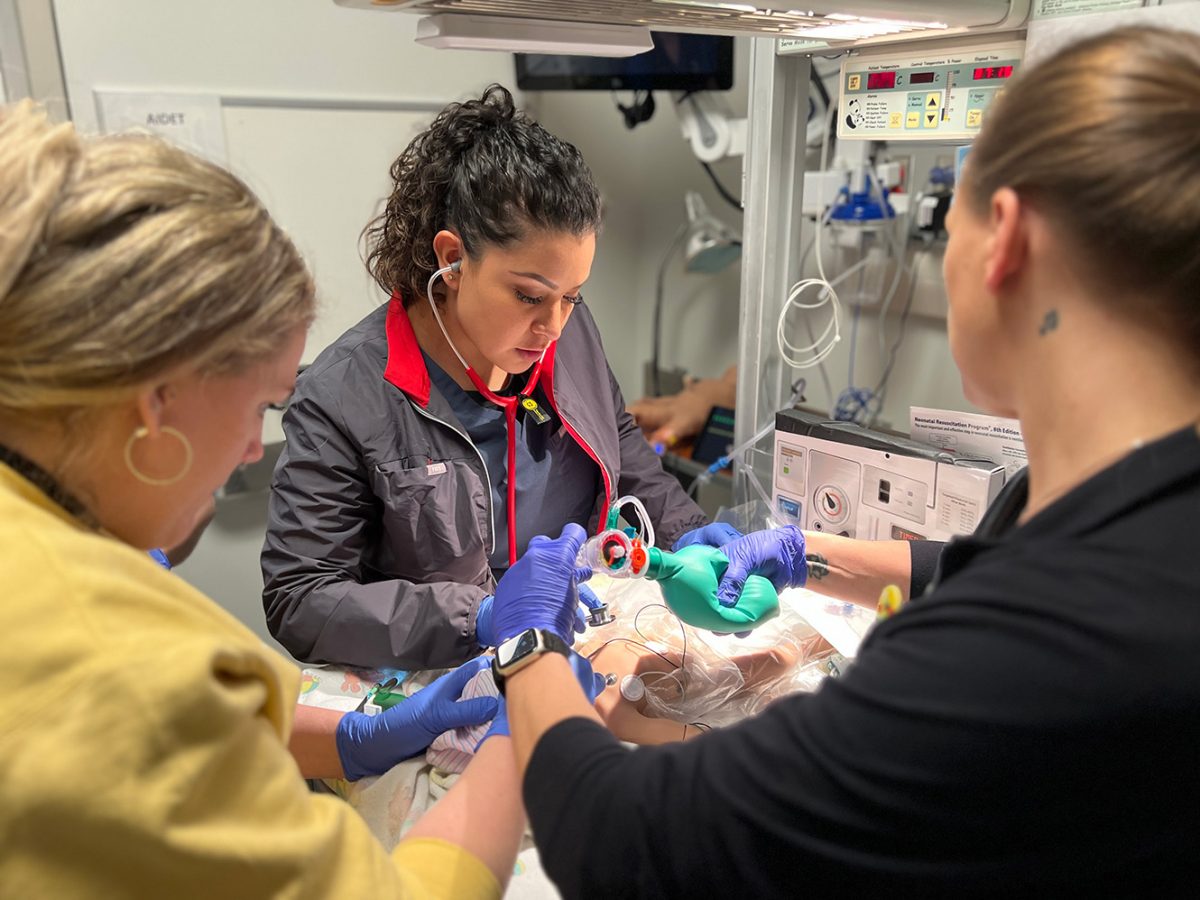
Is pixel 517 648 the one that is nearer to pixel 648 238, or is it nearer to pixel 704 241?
pixel 704 241

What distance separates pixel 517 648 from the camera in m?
1.03

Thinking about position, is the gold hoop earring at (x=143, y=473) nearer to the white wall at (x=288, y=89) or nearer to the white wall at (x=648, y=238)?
the white wall at (x=288, y=89)

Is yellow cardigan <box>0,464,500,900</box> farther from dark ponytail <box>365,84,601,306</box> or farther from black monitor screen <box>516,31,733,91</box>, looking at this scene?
black monitor screen <box>516,31,733,91</box>

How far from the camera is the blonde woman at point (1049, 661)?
2.11 ft

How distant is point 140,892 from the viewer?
64 centimetres

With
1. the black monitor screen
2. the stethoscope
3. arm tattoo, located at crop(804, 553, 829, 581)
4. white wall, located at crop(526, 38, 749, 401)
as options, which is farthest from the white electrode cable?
white wall, located at crop(526, 38, 749, 401)

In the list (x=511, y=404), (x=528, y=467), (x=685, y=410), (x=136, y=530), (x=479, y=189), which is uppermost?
(x=479, y=189)

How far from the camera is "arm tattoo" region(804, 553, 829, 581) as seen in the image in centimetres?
148

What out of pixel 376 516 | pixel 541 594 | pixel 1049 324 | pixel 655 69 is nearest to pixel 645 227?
pixel 655 69

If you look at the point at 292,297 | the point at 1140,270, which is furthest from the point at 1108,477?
the point at 292,297

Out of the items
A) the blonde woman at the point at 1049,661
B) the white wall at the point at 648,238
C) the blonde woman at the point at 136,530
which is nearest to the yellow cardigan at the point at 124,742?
the blonde woman at the point at 136,530

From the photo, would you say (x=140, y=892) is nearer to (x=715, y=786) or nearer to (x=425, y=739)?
(x=715, y=786)

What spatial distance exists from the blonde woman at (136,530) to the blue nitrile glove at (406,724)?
0.36m

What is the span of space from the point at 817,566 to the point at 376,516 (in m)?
0.73
